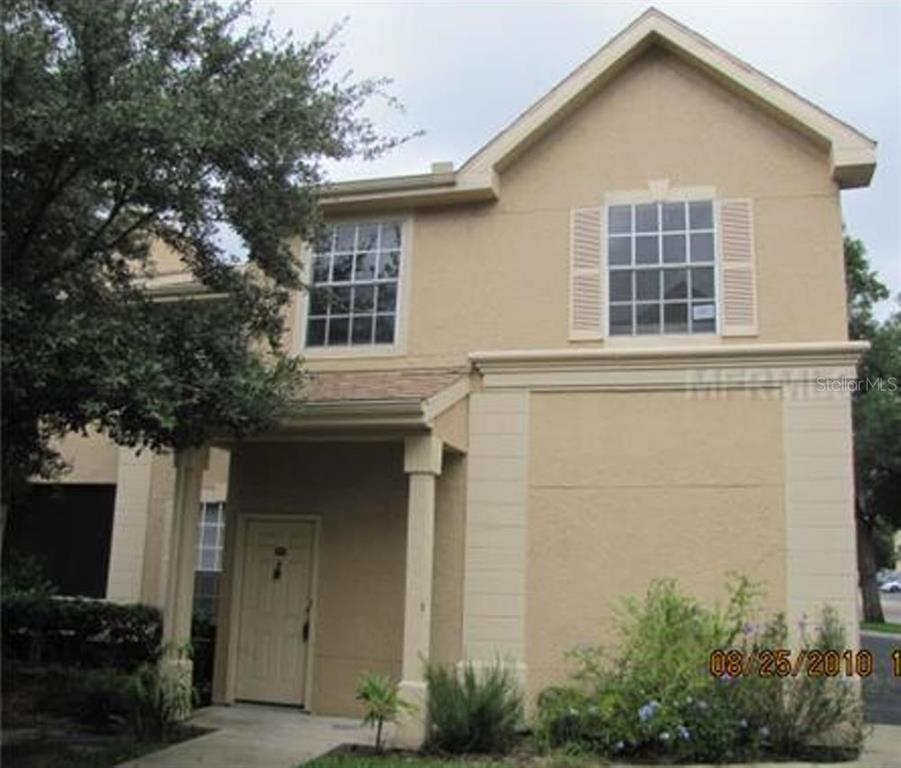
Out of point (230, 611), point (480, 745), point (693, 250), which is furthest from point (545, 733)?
point (693, 250)

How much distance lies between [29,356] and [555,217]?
7.03 m

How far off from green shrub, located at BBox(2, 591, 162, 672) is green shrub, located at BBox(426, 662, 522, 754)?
226 inches

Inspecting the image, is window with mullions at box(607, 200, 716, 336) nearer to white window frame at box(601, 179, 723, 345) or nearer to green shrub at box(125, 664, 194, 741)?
white window frame at box(601, 179, 723, 345)

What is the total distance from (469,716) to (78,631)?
7.35 m

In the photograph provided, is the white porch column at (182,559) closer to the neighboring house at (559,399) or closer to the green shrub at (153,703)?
the neighboring house at (559,399)

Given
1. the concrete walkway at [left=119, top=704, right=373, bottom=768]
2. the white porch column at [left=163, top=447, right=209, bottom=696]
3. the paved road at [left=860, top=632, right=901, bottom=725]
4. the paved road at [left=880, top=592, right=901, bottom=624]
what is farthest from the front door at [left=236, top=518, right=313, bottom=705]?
the paved road at [left=880, top=592, right=901, bottom=624]

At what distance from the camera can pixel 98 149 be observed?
26.7ft

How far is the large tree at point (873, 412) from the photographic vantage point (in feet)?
102

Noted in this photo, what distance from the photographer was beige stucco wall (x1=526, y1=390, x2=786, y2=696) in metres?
11.2

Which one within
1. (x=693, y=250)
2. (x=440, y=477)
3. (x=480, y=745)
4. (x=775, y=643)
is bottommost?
(x=480, y=745)

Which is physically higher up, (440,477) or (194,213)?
(194,213)

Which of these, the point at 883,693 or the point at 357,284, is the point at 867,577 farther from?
the point at 357,284

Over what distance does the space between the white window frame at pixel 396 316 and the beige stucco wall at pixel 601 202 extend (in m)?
0.11

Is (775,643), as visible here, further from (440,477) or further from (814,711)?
(440,477)
